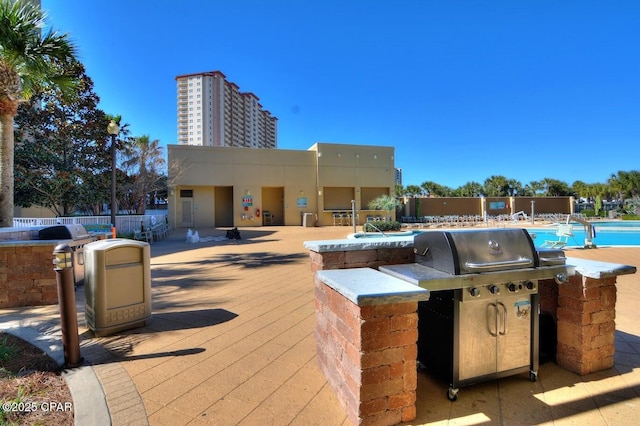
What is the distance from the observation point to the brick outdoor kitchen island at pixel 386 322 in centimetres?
168

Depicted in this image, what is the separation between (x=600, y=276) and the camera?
7.17 feet

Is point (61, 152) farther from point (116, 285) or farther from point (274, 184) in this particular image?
point (116, 285)

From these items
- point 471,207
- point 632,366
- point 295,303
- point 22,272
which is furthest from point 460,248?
point 471,207

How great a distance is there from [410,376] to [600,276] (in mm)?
1547


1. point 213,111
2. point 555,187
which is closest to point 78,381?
point 555,187

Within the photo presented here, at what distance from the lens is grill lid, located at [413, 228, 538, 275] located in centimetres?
199

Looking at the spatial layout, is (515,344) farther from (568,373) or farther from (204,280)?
(204,280)

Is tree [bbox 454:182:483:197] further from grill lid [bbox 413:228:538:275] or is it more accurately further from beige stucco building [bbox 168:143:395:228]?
grill lid [bbox 413:228:538:275]

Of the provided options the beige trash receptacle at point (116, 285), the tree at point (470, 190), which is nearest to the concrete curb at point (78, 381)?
the beige trash receptacle at point (116, 285)

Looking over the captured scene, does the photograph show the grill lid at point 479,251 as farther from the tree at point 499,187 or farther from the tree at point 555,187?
the tree at point 555,187

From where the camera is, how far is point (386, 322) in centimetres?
170

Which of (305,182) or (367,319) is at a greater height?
(305,182)

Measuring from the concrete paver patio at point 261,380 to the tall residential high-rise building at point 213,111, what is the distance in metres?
68.6

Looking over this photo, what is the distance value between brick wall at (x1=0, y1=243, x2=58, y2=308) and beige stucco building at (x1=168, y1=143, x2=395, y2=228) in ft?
54.5
